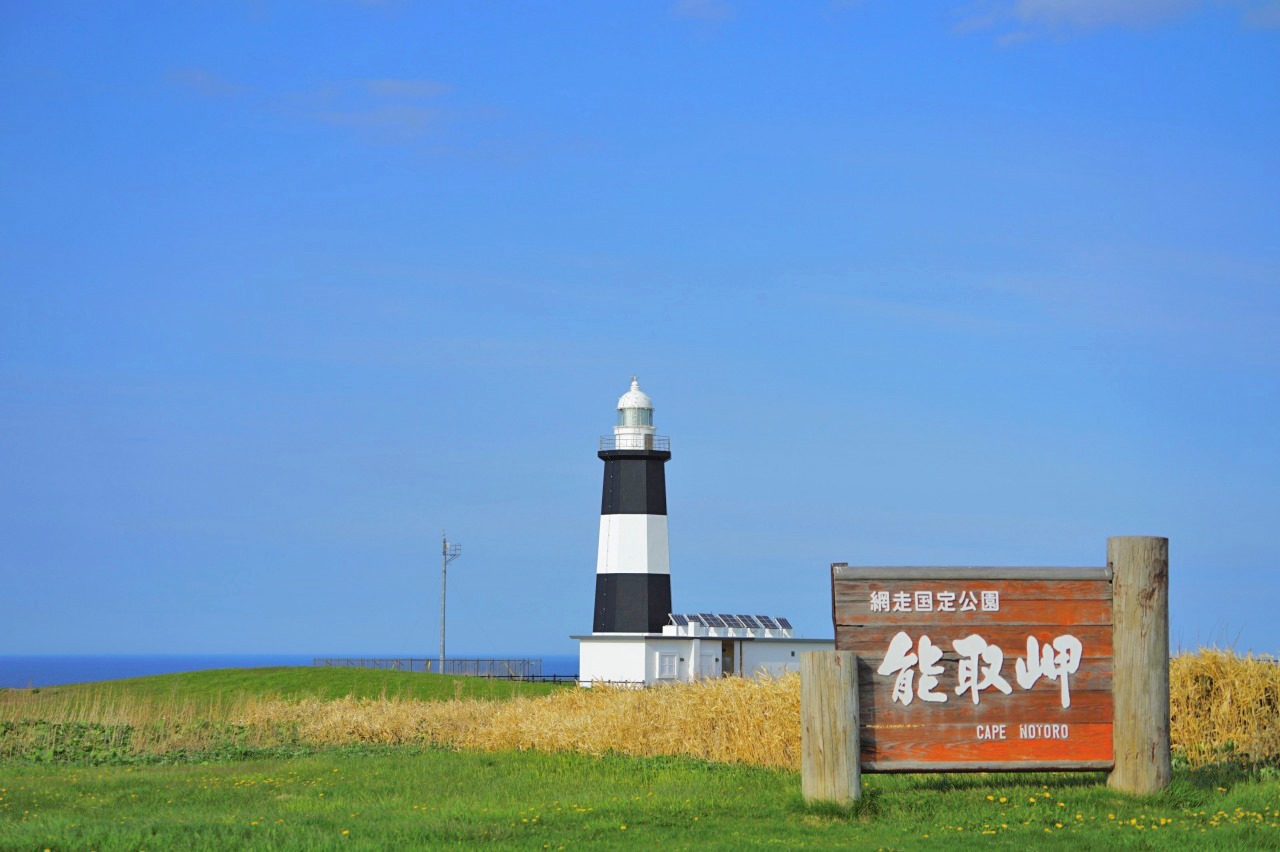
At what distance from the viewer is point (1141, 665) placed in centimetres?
1244

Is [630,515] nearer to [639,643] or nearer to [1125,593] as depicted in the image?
[639,643]

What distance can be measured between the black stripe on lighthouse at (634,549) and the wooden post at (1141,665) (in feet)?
97.1

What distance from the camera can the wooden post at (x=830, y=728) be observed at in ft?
39.6

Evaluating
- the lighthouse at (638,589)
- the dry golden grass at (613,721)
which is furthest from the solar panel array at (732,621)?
the dry golden grass at (613,721)

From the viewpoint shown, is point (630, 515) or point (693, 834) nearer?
point (693, 834)

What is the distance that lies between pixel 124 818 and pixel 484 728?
8.07 m

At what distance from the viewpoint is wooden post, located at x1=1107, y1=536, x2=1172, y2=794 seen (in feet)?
40.5

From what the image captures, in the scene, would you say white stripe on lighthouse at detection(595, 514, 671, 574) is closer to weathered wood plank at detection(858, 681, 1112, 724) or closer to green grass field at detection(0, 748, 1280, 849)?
green grass field at detection(0, 748, 1280, 849)

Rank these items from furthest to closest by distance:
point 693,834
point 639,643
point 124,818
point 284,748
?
1. point 639,643
2. point 284,748
3. point 124,818
4. point 693,834

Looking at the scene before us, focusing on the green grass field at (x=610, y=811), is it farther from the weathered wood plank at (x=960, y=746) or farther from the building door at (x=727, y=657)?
the building door at (x=727, y=657)

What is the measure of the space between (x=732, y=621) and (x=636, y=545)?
5.35m

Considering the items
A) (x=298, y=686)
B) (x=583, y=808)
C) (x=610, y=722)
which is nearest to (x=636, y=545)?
(x=298, y=686)

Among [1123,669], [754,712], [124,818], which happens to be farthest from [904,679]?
[124,818]

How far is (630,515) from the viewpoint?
42188mm
